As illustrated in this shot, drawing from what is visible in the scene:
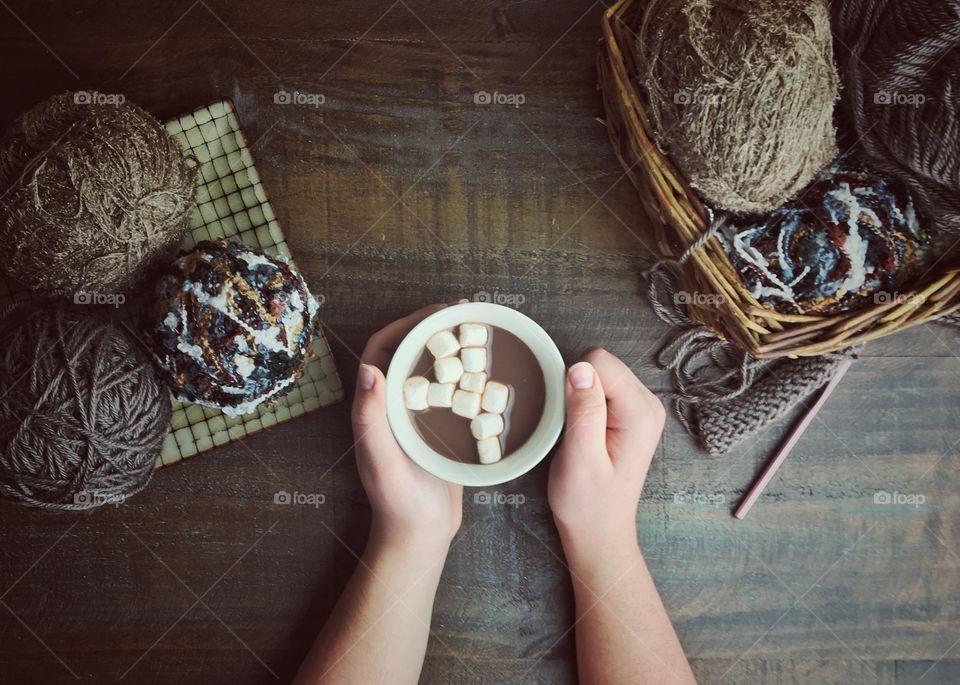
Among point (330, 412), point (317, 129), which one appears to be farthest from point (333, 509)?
point (317, 129)

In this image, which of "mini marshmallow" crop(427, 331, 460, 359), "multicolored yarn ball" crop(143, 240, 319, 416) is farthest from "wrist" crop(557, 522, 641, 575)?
"multicolored yarn ball" crop(143, 240, 319, 416)

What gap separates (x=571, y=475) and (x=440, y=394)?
208 millimetres

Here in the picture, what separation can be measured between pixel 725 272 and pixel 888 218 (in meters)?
0.18

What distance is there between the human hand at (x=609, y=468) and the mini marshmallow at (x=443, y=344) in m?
0.17

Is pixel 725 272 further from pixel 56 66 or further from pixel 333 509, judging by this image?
pixel 56 66

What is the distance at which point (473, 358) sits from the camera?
0.76 m

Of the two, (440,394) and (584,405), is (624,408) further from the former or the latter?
(440,394)

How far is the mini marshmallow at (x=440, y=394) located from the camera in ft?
2.50

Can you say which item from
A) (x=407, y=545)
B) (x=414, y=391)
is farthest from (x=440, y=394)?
(x=407, y=545)

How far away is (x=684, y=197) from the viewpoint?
0.75 m

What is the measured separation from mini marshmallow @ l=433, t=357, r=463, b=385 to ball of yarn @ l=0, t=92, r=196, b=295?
12.4 inches

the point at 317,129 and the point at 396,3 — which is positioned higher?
the point at 396,3

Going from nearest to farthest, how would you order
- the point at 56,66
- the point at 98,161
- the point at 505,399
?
the point at 98,161 → the point at 505,399 → the point at 56,66

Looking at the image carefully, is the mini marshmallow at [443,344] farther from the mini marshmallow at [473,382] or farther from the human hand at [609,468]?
the human hand at [609,468]
